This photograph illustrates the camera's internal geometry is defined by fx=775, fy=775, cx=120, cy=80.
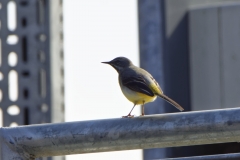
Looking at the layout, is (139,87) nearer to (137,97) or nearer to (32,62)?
(137,97)

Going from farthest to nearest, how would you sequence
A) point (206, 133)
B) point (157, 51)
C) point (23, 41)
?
point (157, 51), point (23, 41), point (206, 133)

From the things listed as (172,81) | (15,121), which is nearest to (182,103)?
(172,81)

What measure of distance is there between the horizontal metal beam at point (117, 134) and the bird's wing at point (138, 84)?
3.63 m

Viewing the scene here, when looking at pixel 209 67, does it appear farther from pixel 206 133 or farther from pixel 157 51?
pixel 206 133

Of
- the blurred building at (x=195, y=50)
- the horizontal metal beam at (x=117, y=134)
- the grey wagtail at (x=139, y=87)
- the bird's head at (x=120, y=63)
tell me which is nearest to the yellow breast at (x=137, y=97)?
the grey wagtail at (x=139, y=87)

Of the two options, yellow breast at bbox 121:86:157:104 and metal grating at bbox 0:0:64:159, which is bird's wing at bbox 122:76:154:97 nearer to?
yellow breast at bbox 121:86:157:104

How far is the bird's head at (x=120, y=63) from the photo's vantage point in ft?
29.1

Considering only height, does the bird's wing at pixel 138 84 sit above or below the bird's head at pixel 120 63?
below

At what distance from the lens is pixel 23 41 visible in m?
10.9

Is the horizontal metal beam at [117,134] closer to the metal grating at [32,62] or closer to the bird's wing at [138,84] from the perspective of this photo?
the bird's wing at [138,84]

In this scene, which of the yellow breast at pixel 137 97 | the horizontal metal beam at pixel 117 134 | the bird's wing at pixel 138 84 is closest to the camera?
the horizontal metal beam at pixel 117 134

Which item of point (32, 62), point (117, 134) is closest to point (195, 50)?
point (32, 62)

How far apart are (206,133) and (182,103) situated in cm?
849

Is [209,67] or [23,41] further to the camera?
[209,67]
